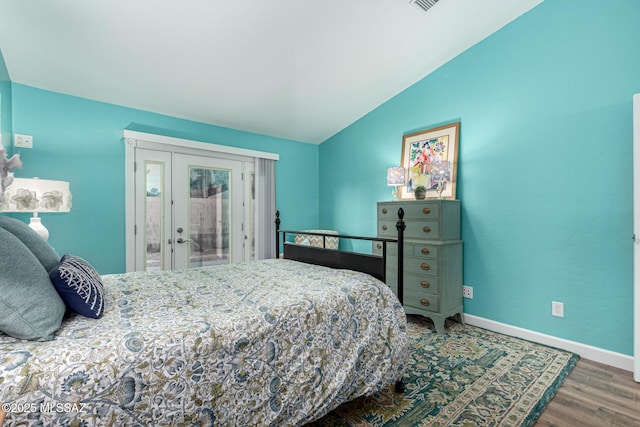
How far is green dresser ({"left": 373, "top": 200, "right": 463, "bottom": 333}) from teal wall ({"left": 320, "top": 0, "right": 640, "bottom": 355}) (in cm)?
23

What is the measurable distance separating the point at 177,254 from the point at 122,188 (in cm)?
96

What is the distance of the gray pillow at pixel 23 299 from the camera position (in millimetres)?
1007

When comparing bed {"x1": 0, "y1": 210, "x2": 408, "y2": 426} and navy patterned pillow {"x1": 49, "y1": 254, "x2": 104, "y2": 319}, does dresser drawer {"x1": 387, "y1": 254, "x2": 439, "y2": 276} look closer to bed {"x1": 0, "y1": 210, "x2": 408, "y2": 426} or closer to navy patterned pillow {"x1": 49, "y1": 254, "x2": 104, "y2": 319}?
bed {"x1": 0, "y1": 210, "x2": 408, "y2": 426}

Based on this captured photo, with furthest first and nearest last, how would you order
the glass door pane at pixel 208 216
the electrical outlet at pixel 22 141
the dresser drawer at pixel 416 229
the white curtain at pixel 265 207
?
the white curtain at pixel 265 207 → the glass door pane at pixel 208 216 → the dresser drawer at pixel 416 229 → the electrical outlet at pixel 22 141

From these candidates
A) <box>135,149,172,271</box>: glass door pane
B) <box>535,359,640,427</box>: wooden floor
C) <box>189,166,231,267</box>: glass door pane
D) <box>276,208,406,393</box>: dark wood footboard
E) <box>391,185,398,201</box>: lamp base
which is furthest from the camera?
<box>189,166,231,267</box>: glass door pane

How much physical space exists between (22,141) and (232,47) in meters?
2.09

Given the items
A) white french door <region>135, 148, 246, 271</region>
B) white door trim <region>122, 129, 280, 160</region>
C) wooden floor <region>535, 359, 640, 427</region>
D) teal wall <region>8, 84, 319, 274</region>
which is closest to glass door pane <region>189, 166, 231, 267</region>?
white french door <region>135, 148, 246, 271</region>

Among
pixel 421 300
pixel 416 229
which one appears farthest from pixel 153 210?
pixel 421 300

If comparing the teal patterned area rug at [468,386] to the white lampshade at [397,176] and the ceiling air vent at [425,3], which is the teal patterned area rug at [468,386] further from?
the ceiling air vent at [425,3]

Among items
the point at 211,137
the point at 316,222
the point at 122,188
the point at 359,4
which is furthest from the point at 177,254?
the point at 359,4

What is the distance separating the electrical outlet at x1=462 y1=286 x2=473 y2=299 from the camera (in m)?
3.24

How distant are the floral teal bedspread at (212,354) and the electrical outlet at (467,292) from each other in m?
1.70

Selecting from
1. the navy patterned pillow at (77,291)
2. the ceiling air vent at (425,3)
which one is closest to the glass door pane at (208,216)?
the navy patterned pillow at (77,291)

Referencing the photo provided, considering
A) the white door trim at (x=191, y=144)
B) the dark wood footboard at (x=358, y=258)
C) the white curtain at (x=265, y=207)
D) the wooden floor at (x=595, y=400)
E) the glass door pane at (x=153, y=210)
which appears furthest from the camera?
the white curtain at (x=265, y=207)
